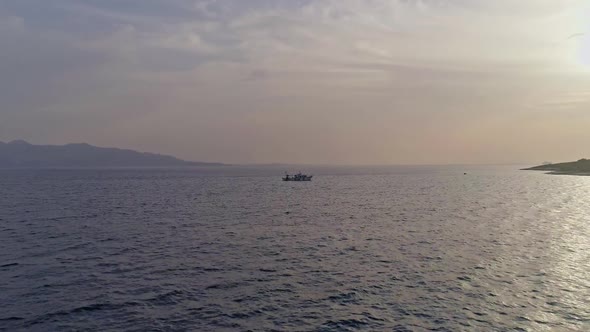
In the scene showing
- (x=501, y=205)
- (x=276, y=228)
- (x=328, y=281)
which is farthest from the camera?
(x=501, y=205)

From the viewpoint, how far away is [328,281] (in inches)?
1361

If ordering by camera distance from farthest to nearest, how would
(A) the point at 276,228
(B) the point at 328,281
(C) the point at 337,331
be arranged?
(A) the point at 276,228, (B) the point at 328,281, (C) the point at 337,331

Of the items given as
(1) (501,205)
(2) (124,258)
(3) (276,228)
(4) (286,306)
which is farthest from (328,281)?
(1) (501,205)

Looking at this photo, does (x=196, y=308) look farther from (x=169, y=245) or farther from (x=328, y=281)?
(x=169, y=245)

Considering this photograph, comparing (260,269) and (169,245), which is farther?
(169,245)

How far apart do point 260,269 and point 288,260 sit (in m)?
4.57

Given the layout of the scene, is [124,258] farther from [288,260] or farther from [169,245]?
[288,260]

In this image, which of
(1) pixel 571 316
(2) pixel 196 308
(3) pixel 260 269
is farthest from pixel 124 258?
(1) pixel 571 316

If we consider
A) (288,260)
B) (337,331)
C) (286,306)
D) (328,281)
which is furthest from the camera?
(288,260)

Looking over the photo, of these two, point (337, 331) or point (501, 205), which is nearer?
point (337, 331)

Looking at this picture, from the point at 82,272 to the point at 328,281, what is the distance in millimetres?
24465

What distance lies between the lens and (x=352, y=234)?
58.1 metres

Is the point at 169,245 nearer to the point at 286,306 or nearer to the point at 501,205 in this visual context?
the point at 286,306

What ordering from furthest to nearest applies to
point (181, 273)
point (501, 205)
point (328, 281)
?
point (501, 205) → point (181, 273) → point (328, 281)
